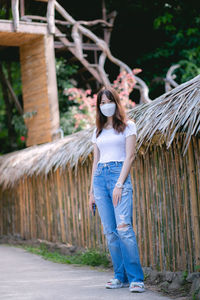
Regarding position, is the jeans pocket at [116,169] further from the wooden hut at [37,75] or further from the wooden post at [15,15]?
the wooden post at [15,15]

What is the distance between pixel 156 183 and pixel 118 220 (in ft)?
3.70

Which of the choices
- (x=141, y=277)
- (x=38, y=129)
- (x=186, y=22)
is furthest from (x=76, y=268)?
(x=186, y=22)

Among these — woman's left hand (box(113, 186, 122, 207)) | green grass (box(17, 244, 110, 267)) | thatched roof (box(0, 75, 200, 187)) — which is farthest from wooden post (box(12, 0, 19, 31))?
woman's left hand (box(113, 186, 122, 207))

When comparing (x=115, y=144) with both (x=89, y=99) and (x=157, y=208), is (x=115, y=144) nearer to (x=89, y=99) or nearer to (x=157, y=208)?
(x=157, y=208)

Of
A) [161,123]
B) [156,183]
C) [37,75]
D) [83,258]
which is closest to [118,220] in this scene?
[161,123]

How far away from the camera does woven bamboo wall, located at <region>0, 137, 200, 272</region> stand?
420 centimetres

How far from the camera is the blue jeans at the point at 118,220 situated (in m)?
3.67

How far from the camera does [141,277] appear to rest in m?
3.68

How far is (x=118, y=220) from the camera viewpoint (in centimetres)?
368

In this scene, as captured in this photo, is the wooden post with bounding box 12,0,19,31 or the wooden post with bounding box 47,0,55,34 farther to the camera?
the wooden post with bounding box 47,0,55,34

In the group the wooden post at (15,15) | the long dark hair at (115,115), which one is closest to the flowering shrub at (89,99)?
the wooden post at (15,15)

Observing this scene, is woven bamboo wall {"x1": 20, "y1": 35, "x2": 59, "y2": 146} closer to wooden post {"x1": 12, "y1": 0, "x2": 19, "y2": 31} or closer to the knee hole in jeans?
wooden post {"x1": 12, "y1": 0, "x2": 19, "y2": 31}

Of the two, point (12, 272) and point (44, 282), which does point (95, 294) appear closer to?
point (44, 282)

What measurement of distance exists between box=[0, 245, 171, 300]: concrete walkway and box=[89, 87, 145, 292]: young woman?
16 cm
